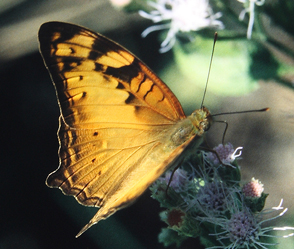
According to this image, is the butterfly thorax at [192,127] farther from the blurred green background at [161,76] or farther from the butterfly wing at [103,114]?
the blurred green background at [161,76]

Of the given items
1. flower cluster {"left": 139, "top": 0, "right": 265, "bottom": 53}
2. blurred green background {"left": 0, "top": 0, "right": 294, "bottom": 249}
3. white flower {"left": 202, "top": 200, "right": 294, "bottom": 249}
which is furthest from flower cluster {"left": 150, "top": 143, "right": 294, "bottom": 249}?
flower cluster {"left": 139, "top": 0, "right": 265, "bottom": 53}

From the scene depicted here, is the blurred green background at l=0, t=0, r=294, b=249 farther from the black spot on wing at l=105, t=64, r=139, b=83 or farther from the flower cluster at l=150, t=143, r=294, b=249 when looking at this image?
the black spot on wing at l=105, t=64, r=139, b=83

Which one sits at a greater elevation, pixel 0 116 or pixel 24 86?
pixel 24 86

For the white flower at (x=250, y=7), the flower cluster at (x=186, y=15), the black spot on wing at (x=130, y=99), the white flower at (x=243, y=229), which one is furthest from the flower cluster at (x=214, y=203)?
the flower cluster at (x=186, y=15)

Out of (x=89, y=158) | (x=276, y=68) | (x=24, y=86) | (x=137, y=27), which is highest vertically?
(x=137, y=27)

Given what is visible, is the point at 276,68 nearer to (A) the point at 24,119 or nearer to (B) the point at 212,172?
(B) the point at 212,172

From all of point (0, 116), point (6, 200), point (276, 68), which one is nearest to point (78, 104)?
point (276, 68)
